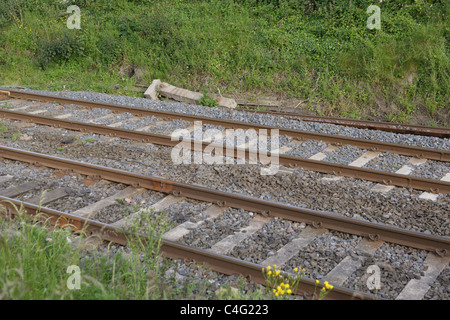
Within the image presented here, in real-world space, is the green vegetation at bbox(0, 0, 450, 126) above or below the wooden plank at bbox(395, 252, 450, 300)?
above

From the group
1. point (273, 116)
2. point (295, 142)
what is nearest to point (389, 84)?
point (273, 116)

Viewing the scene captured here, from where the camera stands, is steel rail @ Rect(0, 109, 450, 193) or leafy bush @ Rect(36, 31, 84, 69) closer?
steel rail @ Rect(0, 109, 450, 193)

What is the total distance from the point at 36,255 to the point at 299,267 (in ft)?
8.45

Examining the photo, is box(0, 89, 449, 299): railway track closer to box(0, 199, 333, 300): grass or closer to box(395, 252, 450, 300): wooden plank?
box(395, 252, 450, 300): wooden plank

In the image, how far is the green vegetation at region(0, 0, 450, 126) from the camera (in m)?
12.2

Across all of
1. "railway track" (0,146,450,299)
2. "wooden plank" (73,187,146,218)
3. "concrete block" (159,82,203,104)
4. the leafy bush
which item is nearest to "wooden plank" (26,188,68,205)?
"railway track" (0,146,450,299)

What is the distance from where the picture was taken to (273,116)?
10.9m

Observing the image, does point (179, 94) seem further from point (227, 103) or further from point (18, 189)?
point (18, 189)

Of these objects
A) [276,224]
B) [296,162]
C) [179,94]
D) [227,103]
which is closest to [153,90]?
[179,94]

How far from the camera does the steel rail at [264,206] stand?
523 centimetres

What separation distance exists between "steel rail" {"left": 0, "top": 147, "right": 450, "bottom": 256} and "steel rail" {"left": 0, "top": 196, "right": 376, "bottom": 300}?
1.30 meters

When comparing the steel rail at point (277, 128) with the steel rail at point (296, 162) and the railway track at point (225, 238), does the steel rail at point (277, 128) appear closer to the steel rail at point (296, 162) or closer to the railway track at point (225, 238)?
the steel rail at point (296, 162)

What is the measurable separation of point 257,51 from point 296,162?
A: 7183 millimetres

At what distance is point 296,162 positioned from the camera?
25.9ft
